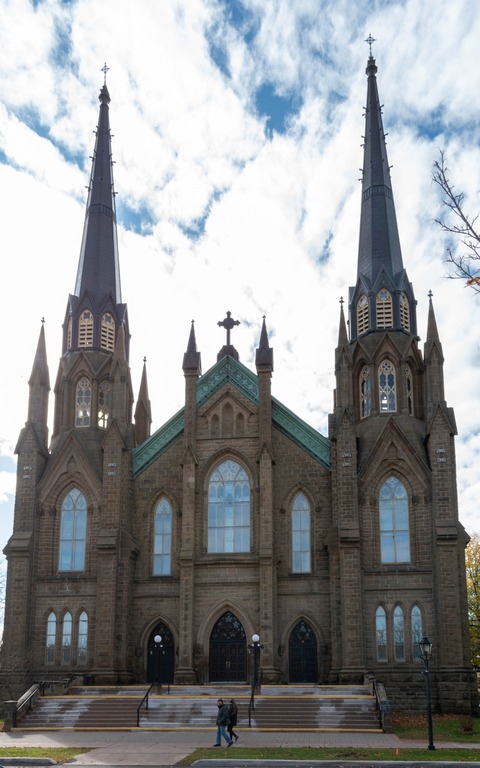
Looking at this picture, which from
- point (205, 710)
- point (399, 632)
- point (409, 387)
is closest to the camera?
point (205, 710)

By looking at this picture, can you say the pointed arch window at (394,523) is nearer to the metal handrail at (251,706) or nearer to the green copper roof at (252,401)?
the green copper roof at (252,401)

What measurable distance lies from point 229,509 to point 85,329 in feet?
37.5

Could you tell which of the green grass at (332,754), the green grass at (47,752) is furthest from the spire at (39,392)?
the green grass at (332,754)

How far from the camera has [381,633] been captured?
37938 millimetres

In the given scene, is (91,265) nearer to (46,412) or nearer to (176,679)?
(46,412)

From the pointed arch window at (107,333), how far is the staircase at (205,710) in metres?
16.6

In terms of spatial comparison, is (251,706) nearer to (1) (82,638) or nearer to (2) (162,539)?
(1) (82,638)

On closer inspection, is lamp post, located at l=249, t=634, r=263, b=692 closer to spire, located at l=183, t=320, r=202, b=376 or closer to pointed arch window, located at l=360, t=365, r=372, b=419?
pointed arch window, located at l=360, t=365, r=372, b=419

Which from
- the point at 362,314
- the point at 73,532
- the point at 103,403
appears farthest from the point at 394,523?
the point at 103,403

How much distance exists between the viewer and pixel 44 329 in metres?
44.2

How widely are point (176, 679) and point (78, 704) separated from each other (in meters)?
5.06

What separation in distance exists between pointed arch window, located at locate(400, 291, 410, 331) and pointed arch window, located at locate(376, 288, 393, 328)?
1.67 ft

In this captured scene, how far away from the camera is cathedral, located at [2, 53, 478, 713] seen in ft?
124

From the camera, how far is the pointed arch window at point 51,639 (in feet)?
130
